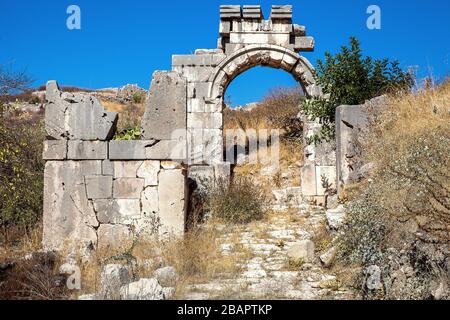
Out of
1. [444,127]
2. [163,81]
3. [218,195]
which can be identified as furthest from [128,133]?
[444,127]

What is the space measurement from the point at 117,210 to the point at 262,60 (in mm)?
6434

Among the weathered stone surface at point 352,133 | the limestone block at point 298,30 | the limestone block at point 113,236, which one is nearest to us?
the limestone block at point 113,236

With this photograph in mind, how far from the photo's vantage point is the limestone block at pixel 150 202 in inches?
259

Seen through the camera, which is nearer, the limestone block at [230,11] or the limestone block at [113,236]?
the limestone block at [113,236]

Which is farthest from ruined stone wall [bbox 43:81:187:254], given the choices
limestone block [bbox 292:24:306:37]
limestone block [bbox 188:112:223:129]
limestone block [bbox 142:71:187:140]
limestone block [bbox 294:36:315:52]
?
limestone block [bbox 292:24:306:37]

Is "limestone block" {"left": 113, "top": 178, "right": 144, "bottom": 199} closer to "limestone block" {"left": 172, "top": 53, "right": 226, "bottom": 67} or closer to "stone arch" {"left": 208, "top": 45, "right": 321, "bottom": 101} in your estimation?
"stone arch" {"left": 208, "top": 45, "right": 321, "bottom": 101}

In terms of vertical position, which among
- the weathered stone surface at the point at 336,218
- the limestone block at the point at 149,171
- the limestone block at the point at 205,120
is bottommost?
the weathered stone surface at the point at 336,218

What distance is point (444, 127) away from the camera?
6.30 meters

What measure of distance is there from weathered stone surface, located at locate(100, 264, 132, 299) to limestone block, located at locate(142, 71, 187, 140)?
7.78 feet

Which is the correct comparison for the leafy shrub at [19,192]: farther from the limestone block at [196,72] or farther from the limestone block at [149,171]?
the limestone block at [196,72]

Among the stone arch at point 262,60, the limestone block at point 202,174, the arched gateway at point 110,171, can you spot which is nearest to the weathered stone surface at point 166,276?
the arched gateway at point 110,171

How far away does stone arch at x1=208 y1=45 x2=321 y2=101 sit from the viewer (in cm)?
1136

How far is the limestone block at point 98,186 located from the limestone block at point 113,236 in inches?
17.5

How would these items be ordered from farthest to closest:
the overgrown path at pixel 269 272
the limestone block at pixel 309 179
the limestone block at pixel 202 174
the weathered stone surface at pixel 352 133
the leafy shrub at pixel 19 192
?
the limestone block at pixel 309 179
the limestone block at pixel 202 174
the weathered stone surface at pixel 352 133
the leafy shrub at pixel 19 192
the overgrown path at pixel 269 272
